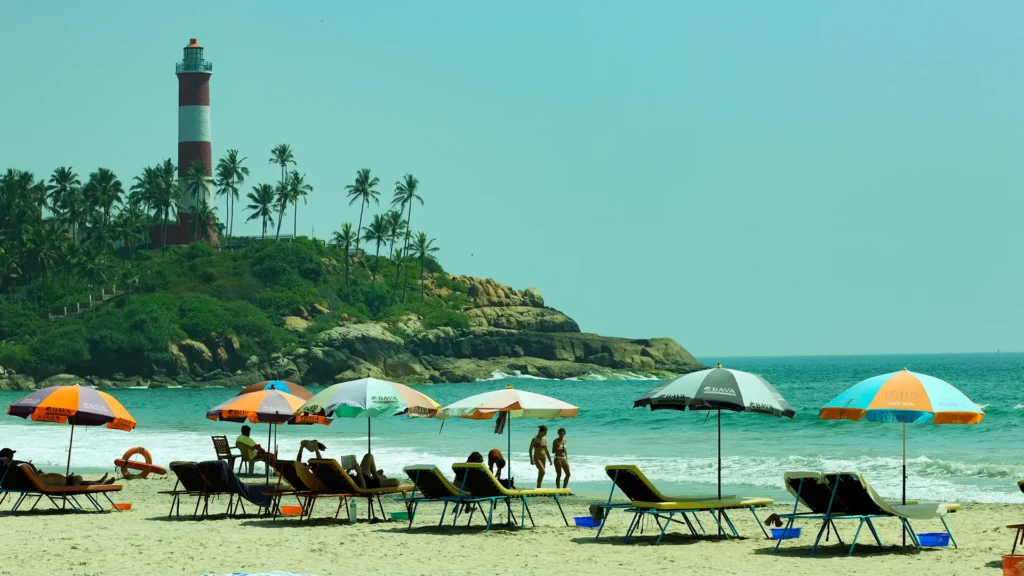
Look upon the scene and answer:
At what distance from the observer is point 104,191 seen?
98.2 m

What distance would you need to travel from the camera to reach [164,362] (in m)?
87.2

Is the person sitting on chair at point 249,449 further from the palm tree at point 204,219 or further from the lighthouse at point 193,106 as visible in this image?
the palm tree at point 204,219

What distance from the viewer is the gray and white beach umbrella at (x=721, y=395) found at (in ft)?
41.0

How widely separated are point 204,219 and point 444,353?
69.9 ft

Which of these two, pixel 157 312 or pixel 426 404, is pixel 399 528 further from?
pixel 157 312

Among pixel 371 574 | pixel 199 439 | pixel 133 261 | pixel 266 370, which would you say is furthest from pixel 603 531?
pixel 133 261

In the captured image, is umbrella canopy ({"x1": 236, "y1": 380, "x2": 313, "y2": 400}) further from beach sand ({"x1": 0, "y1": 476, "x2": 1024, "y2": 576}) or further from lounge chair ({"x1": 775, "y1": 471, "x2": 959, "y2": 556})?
lounge chair ({"x1": 775, "y1": 471, "x2": 959, "y2": 556})

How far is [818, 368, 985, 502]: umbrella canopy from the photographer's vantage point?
39.3ft

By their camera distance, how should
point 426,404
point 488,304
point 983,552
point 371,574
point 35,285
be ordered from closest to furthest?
point 371,574 < point 983,552 < point 426,404 < point 35,285 < point 488,304

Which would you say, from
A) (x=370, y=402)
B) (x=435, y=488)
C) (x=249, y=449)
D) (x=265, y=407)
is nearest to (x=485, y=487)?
(x=435, y=488)

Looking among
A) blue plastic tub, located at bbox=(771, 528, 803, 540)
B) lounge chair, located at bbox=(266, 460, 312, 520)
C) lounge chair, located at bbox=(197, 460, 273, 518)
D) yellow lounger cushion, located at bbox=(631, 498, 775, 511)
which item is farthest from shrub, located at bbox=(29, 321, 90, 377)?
blue plastic tub, located at bbox=(771, 528, 803, 540)

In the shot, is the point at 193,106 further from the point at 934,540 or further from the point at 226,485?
the point at 934,540

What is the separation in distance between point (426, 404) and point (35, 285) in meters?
85.9

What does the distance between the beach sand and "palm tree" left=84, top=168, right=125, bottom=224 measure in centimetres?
8711
